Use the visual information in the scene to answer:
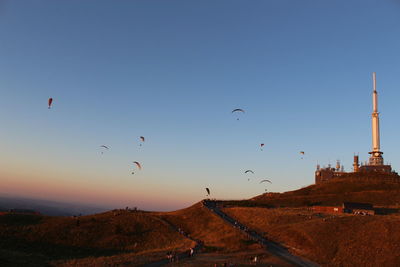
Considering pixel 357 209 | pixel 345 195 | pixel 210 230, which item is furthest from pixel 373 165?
pixel 210 230

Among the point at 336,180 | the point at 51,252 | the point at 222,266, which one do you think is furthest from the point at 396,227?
the point at 336,180

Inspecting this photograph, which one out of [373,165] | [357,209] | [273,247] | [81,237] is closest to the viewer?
[273,247]

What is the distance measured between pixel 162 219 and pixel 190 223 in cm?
736

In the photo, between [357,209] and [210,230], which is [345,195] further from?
[210,230]

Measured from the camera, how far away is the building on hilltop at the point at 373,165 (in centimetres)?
14050

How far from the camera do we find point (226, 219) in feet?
202

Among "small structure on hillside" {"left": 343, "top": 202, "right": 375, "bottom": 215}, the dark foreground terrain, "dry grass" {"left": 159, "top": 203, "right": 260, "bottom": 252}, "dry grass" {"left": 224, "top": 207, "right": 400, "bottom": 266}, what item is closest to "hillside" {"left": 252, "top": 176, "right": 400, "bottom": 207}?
the dark foreground terrain

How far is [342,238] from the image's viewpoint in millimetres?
42625

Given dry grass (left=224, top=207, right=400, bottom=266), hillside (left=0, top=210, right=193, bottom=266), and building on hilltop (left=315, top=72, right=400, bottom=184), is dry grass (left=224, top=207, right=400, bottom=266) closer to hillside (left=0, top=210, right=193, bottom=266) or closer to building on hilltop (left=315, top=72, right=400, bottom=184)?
hillside (left=0, top=210, right=193, bottom=266)

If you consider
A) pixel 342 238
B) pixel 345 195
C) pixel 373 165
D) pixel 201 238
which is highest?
pixel 373 165

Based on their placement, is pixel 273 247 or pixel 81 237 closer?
pixel 273 247

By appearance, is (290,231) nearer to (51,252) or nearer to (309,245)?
(309,245)

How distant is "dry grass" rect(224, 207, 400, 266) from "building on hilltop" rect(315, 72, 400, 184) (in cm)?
10011

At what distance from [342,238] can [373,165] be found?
378 feet
